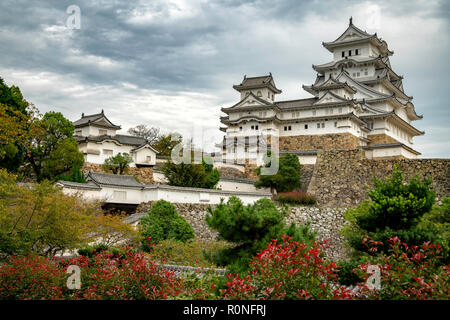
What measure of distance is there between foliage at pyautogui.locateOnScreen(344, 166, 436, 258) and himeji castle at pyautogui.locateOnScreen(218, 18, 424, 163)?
808 inches

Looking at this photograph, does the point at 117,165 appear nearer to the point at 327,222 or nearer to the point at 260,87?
the point at 327,222

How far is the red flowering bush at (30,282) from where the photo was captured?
734 cm

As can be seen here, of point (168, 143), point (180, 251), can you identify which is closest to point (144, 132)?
point (168, 143)

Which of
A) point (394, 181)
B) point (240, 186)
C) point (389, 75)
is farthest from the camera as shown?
point (389, 75)

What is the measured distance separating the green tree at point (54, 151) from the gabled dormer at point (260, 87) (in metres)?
19.0

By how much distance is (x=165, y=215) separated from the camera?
62.8ft

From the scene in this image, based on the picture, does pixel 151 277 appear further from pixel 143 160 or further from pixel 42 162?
pixel 143 160

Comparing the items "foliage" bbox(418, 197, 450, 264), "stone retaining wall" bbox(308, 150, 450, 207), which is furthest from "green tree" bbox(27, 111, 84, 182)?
"foliage" bbox(418, 197, 450, 264)

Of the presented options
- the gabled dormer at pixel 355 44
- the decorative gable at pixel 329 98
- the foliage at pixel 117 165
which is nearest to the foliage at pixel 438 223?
the foliage at pixel 117 165

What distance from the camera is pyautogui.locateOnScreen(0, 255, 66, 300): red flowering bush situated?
7.34 metres

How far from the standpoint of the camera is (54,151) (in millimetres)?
26547

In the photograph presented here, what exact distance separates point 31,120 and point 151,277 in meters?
8.76

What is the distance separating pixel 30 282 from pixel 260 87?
119 ft
